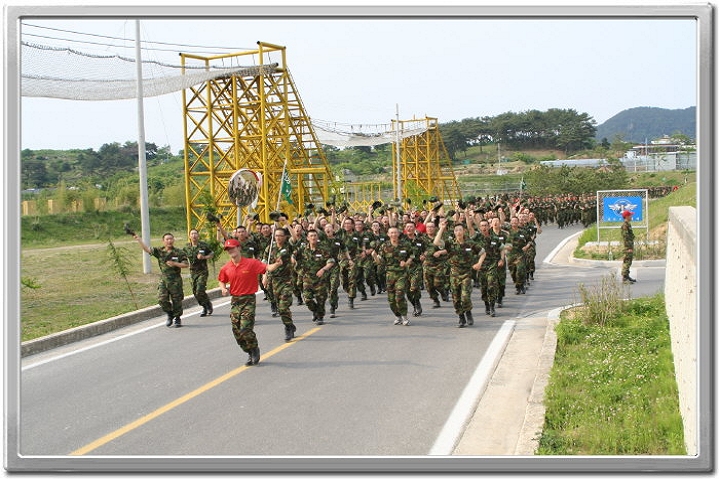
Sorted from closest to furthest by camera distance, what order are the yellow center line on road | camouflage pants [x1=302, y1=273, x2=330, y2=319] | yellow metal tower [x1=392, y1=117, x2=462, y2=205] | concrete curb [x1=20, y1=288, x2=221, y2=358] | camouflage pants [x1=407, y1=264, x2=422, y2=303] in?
1. the yellow center line on road
2. concrete curb [x1=20, y1=288, x2=221, y2=358]
3. camouflage pants [x1=302, y1=273, x2=330, y2=319]
4. camouflage pants [x1=407, y1=264, x2=422, y2=303]
5. yellow metal tower [x1=392, y1=117, x2=462, y2=205]

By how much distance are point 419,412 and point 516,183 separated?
49.9 metres

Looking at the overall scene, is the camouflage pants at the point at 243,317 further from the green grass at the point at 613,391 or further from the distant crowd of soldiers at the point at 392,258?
the green grass at the point at 613,391

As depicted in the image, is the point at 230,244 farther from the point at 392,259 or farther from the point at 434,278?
the point at 434,278

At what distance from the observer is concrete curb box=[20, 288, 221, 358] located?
10906 millimetres

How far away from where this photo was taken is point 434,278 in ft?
44.6

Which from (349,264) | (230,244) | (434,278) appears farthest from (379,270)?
(230,244)

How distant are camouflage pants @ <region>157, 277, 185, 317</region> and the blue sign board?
13.3 meters

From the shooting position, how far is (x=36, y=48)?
6.86 meters

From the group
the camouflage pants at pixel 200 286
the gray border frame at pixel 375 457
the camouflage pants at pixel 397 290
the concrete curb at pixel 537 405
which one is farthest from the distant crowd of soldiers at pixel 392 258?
the gray border frame at pixel 375 457

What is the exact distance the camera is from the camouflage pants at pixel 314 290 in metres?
12.5

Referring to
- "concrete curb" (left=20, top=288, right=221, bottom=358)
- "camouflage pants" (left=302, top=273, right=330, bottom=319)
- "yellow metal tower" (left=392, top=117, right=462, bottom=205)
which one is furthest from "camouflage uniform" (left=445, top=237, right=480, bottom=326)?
"yellow metal tower" (left=392, top=117, right=462, bottom=205)

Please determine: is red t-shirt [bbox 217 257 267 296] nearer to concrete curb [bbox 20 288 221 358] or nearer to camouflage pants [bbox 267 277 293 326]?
camouflage pants [bbox 267 277 293 326]
